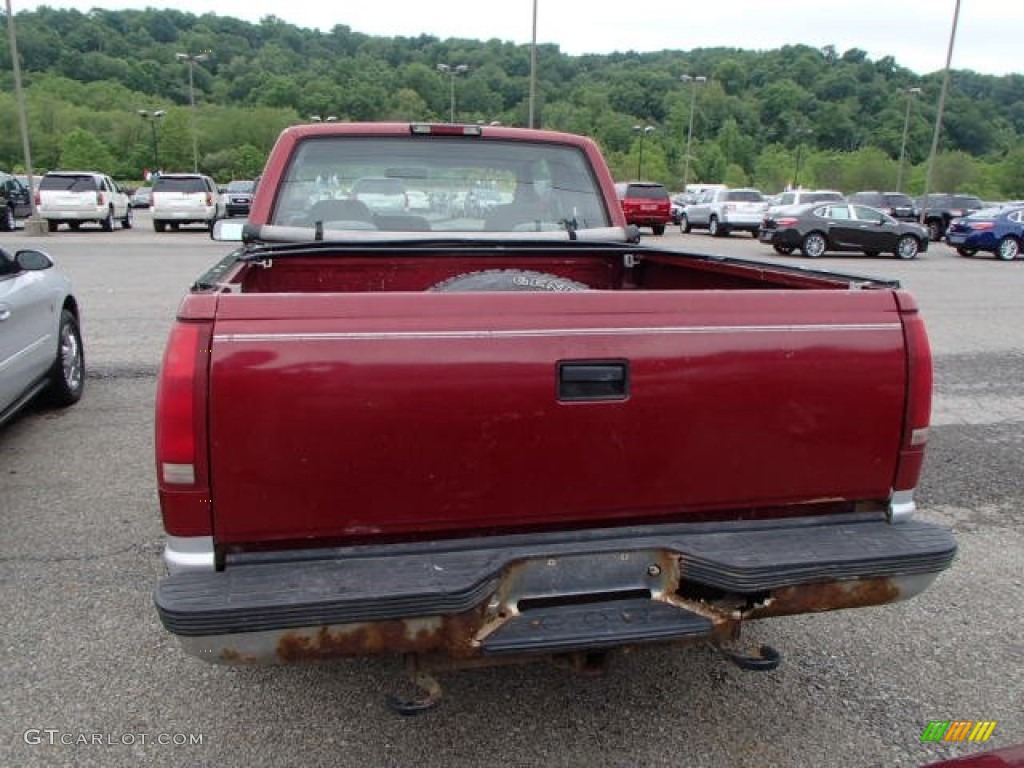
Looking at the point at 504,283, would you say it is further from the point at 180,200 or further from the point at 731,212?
the point at 731,212

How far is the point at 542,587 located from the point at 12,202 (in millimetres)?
27650

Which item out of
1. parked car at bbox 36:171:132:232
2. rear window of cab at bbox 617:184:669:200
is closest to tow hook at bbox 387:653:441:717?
parked car at bbox 36:171:132:232

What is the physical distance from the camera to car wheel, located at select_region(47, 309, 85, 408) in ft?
20.6

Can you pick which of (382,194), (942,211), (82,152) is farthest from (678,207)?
(82,152)

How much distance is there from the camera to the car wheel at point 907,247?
22562 millimetres

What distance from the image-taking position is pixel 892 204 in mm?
33531

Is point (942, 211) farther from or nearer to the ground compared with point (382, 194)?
nearer to the ground

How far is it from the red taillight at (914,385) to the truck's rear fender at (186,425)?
203cm

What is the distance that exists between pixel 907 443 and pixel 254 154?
9335 centimetres

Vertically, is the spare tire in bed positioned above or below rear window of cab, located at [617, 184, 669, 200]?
above

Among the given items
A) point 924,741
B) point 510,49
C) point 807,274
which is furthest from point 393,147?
point 510,49

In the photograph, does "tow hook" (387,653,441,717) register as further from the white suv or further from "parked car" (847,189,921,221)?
"parked car" (847,189,921,221)

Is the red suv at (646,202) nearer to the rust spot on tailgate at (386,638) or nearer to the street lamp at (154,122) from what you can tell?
the rust spot on tailgate at (386,638)

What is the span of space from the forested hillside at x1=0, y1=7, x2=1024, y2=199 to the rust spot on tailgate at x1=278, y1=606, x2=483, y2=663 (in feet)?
235
